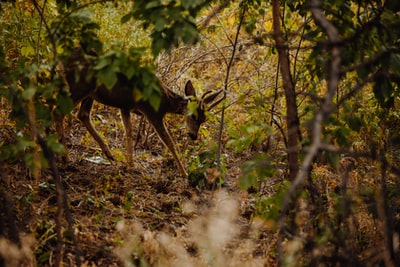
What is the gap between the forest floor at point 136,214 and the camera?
13.1 ft

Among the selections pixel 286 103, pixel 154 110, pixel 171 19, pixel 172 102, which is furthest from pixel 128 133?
pixel 171 19

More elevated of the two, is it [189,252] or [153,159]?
[153,159]

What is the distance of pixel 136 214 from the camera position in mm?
5086

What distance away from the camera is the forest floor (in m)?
4.00

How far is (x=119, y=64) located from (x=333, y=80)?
1351 millimetres

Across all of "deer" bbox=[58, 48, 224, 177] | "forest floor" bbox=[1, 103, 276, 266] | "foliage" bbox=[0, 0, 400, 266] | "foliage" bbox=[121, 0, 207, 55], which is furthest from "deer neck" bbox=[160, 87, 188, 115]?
"foliage" bbox=[121, 0, 207, 55]

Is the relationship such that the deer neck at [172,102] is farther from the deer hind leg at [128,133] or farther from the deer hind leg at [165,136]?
the deer hind leg at [128,133]

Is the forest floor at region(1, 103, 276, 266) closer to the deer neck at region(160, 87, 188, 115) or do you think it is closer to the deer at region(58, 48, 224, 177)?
the deer at region(58, 48, 224, 177)

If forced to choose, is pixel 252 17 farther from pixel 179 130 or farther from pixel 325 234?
pixel 179 130

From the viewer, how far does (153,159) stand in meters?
7.09

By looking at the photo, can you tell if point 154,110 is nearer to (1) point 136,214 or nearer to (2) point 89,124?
(2) point 89,124

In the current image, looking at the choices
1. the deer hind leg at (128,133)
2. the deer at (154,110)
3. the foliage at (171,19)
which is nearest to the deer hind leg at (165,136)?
the deer at (154,110)

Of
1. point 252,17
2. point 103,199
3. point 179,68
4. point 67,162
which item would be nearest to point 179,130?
point 179,68

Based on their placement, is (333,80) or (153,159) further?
(153,159)
